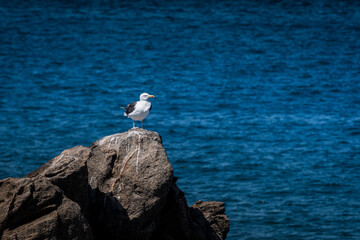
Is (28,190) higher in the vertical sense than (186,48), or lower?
higher

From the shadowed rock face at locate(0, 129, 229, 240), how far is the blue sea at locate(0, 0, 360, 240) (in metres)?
7.91

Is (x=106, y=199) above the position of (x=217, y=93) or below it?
above

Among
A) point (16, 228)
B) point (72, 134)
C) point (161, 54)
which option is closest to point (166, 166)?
point (16, 228)

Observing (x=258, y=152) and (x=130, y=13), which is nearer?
(x=258, y=152)

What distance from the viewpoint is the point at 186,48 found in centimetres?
6494

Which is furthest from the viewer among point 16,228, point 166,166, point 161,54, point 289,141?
point 161,54

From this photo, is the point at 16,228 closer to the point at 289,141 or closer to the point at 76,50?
the point at 289,141

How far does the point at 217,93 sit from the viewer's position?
4947 cm

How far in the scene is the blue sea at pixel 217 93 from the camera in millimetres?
28922

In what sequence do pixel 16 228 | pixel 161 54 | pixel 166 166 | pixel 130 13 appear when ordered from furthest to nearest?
pixel 130 13
pixel 161 54
pixel 166 166
pixel 16 228

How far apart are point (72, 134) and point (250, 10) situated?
4911cm

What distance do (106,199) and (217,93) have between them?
3618cm

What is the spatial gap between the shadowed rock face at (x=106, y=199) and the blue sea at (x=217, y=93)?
7911mm

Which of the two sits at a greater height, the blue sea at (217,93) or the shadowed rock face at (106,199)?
the shadowed rock face at (106,199)
